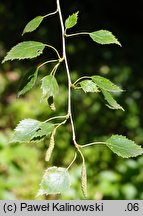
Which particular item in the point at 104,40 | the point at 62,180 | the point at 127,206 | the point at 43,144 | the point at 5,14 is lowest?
the point at 43,144

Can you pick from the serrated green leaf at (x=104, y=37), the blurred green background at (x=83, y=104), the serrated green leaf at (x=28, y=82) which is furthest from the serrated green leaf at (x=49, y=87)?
the blurred green background at (x=83, y=104)

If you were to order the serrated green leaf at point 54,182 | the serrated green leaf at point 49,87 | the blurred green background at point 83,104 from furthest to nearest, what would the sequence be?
the blurred green background at point 83,104
the serrated green leaf at point 49,87
the serrated green leaf at point 54,182

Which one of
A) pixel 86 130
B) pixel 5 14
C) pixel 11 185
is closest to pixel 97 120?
pixel 86 130

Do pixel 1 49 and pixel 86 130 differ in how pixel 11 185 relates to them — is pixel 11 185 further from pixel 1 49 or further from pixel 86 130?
pixel 1 49

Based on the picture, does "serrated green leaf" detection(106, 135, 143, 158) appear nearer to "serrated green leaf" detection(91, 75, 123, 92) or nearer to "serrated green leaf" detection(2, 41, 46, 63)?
"serrated green leaf" detection(91, 75, 123, 92)

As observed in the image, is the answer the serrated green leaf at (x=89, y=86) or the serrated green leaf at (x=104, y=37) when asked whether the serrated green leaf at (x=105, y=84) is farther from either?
the serrated green leaf at (x=104, y=37)

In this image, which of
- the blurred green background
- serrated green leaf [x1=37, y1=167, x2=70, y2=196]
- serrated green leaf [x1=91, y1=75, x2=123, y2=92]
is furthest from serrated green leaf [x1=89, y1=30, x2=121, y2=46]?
the blurred green background
